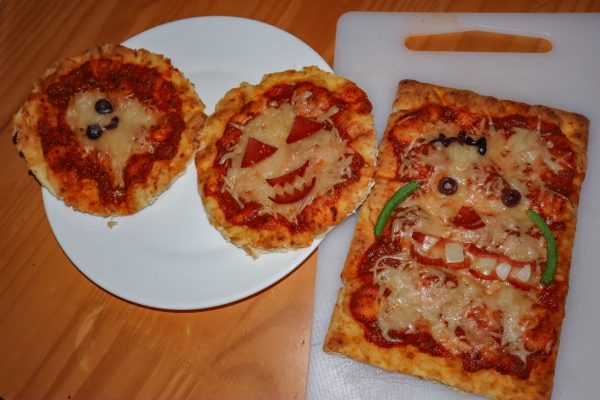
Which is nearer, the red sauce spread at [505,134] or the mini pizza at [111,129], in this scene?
the red sauce spread at [505,134]

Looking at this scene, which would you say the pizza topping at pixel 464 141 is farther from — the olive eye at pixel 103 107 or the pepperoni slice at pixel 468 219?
the olive eye at pixel 103 107

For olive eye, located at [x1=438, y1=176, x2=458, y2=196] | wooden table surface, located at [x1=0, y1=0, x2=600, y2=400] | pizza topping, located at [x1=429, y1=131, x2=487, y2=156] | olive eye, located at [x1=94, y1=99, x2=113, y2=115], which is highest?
pizza topping, located at [x1=429, y1=131, x2=487, y2=156]

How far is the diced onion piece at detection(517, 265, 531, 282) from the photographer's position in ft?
12.0

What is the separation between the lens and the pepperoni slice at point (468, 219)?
3.78 metres

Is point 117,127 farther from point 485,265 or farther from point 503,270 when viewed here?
point 503,270

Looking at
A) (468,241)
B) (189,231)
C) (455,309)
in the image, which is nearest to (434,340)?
(455,309)

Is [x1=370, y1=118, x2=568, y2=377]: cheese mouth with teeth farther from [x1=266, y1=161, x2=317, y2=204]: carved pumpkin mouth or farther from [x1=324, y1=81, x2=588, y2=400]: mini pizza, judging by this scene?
[x1=266, y1=161, x2=317, y2=204]: carved pumpkin mouth

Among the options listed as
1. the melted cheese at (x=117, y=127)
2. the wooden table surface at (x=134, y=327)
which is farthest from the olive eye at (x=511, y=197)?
the melted cheese at (x=117, y=127)

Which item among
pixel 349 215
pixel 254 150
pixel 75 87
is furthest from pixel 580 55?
pixel 75 87

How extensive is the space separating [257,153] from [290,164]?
0.25 meters

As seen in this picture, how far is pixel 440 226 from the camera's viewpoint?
3.81m

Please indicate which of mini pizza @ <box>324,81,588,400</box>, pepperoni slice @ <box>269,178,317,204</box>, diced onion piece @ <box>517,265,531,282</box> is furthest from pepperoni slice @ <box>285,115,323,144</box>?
diced onion piece @ <box>517,265,531,282</box>

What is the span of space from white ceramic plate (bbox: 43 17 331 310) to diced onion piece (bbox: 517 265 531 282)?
1.30 meters

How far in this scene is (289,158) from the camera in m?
3.98
